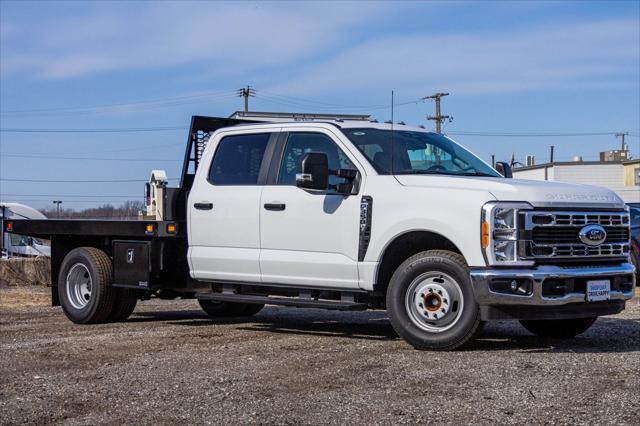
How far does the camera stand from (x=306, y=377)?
22.4ft

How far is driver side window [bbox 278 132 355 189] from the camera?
9.05m

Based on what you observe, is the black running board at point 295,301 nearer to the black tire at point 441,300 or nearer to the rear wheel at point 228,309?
the black tire at point 441,300

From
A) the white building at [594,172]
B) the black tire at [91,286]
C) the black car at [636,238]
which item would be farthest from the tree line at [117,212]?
the white building at [594,172]

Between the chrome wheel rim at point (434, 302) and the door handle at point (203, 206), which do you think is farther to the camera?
the door handle at point (203, 206)

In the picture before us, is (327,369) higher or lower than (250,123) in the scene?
lower

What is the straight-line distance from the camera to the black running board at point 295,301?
8.69 meters

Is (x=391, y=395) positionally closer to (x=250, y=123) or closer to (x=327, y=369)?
(x=327, y=369)

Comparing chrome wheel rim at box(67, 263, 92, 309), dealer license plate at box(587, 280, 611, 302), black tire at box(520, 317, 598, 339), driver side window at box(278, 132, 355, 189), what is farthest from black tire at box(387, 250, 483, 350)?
chrome wheel rim at box(67, 263, 92, 309)

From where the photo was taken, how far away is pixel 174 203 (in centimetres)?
1020

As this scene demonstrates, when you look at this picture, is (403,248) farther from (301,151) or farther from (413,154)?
(301,151)

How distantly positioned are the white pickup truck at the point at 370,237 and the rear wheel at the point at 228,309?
1.12m

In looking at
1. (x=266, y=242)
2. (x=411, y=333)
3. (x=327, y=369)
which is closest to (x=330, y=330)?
(x=266, y=242)

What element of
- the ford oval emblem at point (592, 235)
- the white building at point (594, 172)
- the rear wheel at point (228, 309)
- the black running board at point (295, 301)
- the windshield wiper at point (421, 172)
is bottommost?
the rear wheel at point (228, 309)

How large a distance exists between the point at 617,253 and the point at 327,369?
2.94m
